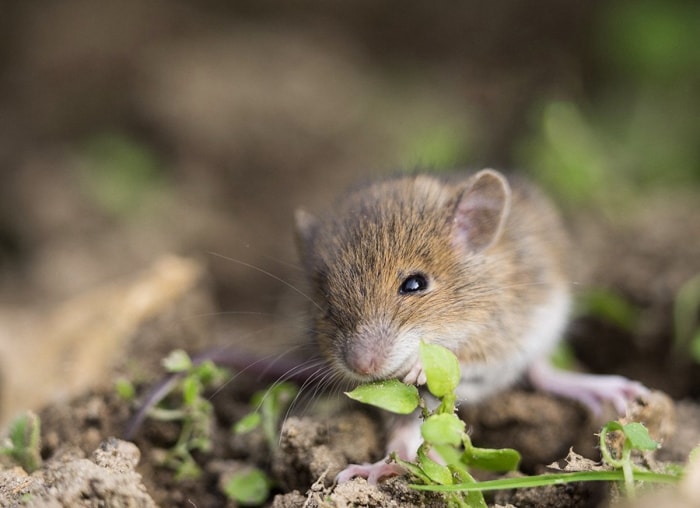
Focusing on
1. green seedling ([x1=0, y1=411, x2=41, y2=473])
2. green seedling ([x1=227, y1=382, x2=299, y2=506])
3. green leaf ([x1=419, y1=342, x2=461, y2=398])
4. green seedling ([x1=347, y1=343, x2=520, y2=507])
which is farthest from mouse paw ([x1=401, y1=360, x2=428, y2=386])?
green seedling ([x1=0, y1=411, x2=41, y2=473])

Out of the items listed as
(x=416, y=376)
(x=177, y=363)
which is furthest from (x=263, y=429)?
(x=416, y=376)

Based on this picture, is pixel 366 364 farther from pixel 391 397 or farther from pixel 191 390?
pixel 191 390

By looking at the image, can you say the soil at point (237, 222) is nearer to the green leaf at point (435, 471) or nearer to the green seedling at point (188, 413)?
the green seedling at point (188, 413)

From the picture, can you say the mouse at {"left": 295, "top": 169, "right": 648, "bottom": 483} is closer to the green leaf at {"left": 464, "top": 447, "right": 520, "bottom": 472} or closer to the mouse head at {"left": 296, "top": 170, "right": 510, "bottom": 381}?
the mouse head at {"left": 296, "top": 170, "right": 510, "bottom": 381}

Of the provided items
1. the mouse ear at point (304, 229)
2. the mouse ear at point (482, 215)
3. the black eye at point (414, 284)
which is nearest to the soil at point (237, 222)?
the mouse ear at point (304, 229)

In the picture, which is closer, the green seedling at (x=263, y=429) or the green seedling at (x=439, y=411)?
the green seedling at (x=439, y=411)

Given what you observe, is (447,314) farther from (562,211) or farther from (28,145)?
(28,145)
